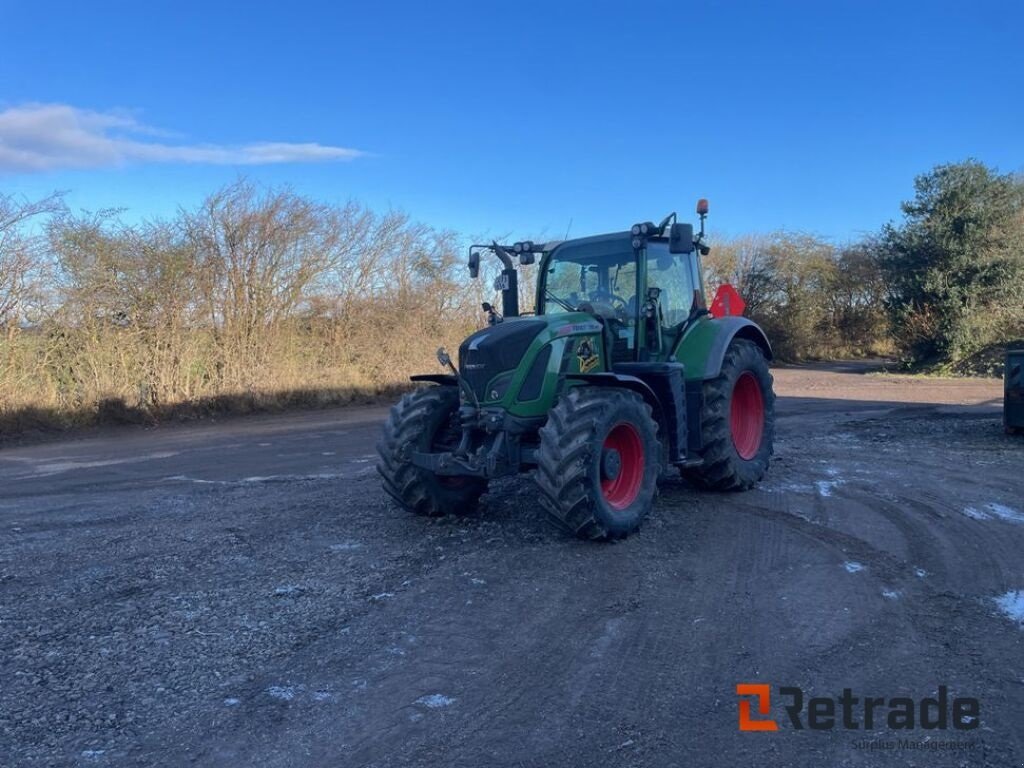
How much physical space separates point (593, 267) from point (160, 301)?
10371 mm

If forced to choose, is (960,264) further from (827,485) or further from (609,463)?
(609,463)

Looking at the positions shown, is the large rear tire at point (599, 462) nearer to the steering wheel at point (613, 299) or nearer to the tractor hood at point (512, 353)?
the tractor hood at point (512, 353)

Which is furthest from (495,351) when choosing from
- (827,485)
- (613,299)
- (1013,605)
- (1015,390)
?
(1015,390)

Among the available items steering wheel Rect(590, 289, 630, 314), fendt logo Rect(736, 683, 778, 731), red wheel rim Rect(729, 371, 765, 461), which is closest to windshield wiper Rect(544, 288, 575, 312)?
steering wheel Rect(590, 289, 630, 314)

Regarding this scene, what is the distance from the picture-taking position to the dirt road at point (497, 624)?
3154 millimetres

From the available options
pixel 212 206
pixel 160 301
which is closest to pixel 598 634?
pixel 160 301

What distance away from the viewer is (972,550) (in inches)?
213

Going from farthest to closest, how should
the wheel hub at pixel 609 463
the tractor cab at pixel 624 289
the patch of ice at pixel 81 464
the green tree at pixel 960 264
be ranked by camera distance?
the green tree at pixel 960 264 → the patch of ice at pixel 81 464 → the tractor cab at pixel 624 289 → the wheel hub at pixel 609 463

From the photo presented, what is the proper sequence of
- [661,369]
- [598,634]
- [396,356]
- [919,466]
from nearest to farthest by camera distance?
[598,634]
[661,369]
[919,466]
[396,356]

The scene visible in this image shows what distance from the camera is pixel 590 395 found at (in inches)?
221

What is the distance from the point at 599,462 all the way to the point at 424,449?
4.75ft

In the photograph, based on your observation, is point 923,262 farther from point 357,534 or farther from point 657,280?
point 357,534

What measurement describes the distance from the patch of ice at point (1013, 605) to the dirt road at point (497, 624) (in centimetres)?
2

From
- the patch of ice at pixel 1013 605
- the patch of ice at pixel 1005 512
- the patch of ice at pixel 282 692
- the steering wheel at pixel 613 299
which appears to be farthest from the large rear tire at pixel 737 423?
the patch of ice at pixel 282 692
